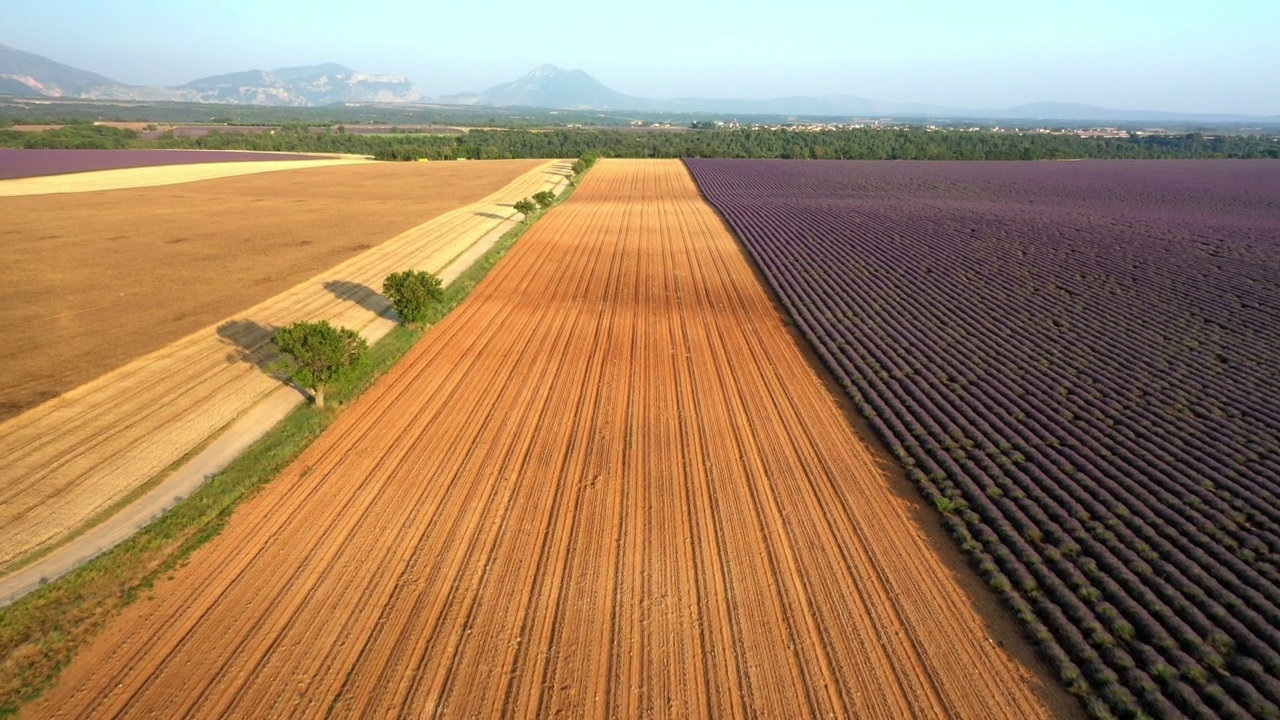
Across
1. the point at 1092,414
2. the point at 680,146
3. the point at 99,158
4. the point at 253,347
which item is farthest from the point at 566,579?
the point at 680,146

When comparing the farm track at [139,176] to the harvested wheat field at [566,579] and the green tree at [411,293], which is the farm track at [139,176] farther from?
the harvested wheat field at [566,579]

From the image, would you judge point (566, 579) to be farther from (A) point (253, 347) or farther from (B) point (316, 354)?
(A) point (253, 347)

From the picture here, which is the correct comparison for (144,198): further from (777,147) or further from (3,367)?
(777,147)

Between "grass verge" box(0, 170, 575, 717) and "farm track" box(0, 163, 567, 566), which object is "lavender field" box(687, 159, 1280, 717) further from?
"farm track" box(0, 163, 567, 566)

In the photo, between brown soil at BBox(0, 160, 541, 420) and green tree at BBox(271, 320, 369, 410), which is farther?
brown soil at BBox(0, 160, 541, 420)

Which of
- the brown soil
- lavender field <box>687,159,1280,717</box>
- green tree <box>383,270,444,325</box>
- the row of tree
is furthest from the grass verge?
lavender field <box>687,159,1280,717</box>

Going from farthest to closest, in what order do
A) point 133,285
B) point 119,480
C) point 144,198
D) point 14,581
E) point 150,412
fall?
1. point 144,198
2. point 133,285
3. point 150,412
4. point 119,480
5. point 14,581

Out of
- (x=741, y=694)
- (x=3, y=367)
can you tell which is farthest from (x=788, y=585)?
(x=3, y=367)
